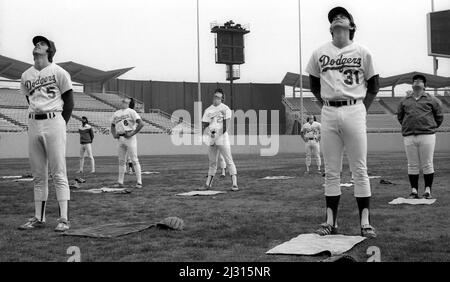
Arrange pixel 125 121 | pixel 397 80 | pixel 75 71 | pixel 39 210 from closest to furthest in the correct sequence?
pixel 39 210 < pixel 125 121 < pixel 75 71 < pixel 397 80

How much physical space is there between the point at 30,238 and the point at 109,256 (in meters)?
1.58

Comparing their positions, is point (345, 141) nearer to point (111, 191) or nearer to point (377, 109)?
point (111, 191)

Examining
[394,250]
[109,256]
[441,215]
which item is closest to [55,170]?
[109,256]

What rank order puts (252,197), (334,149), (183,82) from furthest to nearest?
(183,82)
(252,197)
(334,149)

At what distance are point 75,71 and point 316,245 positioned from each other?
4713cm

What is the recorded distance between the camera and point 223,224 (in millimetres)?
7176

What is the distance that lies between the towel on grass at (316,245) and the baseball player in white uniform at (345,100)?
25 cm

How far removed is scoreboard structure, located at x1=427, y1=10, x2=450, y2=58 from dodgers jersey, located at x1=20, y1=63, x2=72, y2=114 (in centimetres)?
3386

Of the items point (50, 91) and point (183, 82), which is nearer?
point (50, 91)

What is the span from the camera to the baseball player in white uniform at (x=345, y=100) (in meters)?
6.07

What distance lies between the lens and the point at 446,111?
5453 centimetres

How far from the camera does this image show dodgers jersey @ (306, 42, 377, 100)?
610 centimetres

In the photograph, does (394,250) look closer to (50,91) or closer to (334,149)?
(334,149)

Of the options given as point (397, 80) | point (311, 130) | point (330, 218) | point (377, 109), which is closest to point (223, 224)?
point (330, 218)
